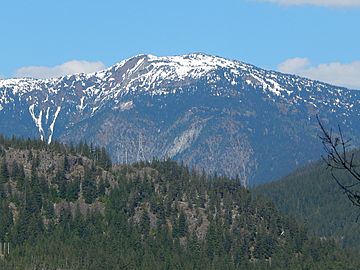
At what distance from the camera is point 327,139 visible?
19.9 m

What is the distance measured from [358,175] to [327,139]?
4.13 ft

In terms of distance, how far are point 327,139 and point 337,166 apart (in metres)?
1.19

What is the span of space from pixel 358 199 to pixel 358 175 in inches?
25.8

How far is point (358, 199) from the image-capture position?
65.8ft

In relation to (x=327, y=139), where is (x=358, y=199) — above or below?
below

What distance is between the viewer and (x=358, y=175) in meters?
20.5

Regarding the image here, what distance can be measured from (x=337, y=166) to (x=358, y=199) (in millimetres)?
1097

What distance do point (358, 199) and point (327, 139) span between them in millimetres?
1502

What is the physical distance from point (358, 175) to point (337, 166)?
23.0 inches

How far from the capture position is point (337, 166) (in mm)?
20844
